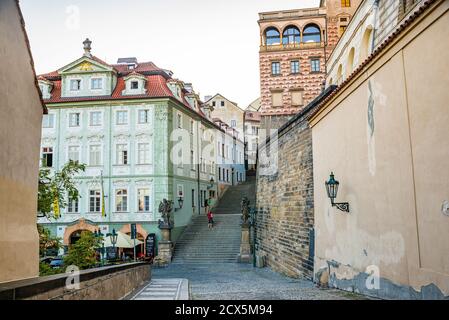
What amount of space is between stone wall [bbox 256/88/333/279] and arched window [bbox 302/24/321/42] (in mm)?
13574

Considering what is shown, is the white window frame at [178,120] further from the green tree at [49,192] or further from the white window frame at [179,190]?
the green tree at [49,192]

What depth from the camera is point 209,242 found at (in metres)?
24.8

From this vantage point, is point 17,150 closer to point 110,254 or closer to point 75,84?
point 110,254

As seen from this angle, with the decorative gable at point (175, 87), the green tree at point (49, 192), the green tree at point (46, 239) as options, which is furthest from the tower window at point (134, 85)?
the green tree at point (46, 239)

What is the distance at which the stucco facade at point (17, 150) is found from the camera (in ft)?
20.3

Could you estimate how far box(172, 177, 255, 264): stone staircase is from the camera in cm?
2297

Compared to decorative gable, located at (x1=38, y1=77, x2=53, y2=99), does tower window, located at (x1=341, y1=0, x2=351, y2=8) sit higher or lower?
higher

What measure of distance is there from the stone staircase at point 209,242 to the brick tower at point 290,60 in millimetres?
7148

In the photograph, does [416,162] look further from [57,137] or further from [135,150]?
[57,137]

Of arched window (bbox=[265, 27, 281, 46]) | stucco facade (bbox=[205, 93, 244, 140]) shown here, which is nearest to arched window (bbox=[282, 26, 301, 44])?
arched window (bbox=[265, 27, 281, 46])

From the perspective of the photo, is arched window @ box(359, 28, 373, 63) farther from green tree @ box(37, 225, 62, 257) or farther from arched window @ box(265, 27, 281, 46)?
arched window @ box(265, 27, 281, 46)

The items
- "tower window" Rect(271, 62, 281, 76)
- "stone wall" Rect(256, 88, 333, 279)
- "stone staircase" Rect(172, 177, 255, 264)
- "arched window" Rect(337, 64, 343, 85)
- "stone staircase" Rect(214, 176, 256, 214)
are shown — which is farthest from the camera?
"stone staircase" Rect(214, 176, 256, 214)

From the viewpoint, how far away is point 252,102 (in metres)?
61.3
